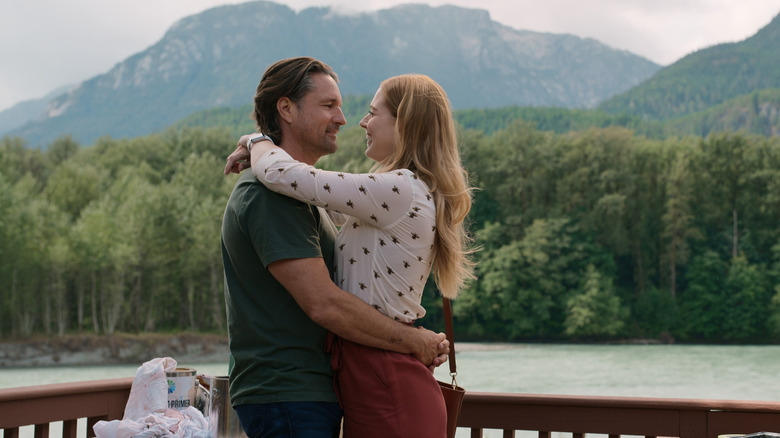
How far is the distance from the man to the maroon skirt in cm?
3

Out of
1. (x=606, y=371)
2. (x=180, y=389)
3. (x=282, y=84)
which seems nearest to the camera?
(x=282, y=84)

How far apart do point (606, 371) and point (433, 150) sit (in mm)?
31042

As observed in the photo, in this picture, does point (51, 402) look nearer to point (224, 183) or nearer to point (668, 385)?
point (668, 385)

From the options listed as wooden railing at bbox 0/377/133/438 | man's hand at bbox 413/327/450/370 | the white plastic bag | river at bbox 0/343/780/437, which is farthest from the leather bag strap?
river at bbox 0/343/780/437

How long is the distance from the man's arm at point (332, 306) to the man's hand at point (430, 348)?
60 mm

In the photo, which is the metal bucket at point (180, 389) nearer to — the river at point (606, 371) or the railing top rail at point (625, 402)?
the railing top rail at point (625, 402)

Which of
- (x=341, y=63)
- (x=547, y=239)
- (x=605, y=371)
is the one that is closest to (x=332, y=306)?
(x=605, y=371)

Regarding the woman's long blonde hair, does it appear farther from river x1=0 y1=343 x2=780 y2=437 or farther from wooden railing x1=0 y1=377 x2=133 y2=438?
river x1=0 y1=343 x2=780 y2=437

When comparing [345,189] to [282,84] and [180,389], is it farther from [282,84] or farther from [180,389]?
[180,389]

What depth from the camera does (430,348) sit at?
75.1 inches

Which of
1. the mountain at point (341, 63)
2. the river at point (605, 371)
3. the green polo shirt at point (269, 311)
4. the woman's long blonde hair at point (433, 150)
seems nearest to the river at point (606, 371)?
the river at point (605, 371)

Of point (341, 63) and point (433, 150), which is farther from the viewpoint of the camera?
point (341, 63)

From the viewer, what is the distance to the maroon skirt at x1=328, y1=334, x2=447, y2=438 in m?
1.81

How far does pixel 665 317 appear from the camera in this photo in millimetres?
41594
